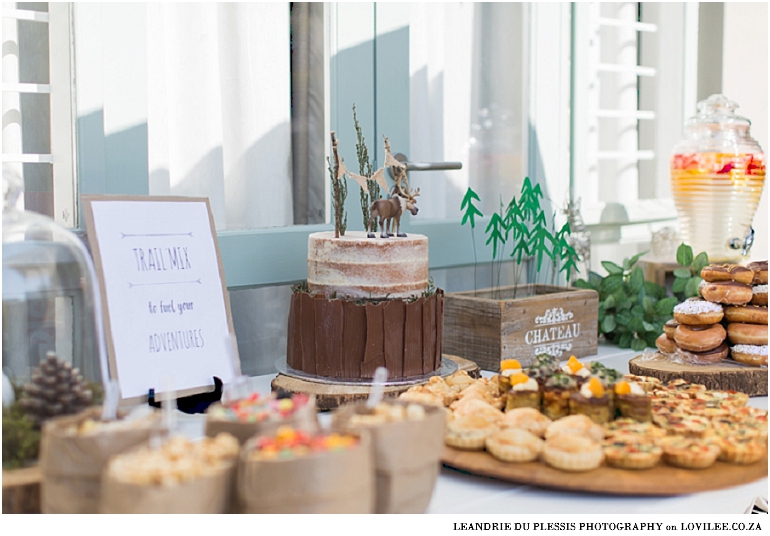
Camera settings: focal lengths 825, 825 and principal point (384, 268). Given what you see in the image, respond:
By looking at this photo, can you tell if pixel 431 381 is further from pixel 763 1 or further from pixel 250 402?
pixel 763 1

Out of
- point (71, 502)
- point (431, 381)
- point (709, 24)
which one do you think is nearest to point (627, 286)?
point (431, 381)

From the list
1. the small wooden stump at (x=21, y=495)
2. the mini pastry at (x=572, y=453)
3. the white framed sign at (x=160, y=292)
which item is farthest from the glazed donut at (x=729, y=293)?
the small wooden stump at (x=21, y=495)

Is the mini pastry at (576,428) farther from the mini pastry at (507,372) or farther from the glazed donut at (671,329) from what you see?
the glazed donut at (671,329)

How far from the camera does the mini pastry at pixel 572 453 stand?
960 mm

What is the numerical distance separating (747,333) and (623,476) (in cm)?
66

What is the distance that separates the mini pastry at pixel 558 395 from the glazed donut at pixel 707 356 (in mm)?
473

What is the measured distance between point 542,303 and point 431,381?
0.48m

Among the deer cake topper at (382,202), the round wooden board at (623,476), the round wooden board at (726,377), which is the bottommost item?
the round wooden board at (623,476)

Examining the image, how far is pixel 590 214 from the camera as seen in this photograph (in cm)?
236

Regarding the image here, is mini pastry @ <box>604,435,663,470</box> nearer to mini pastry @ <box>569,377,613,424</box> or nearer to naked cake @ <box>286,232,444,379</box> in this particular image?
mini pastry @ <box>569,377,613,424</box>

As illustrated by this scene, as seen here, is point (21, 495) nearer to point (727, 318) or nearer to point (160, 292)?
point (160, 292)

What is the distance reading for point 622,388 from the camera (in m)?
1.11

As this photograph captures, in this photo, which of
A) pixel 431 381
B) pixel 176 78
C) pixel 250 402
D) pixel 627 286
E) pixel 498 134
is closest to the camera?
pixel 250 402

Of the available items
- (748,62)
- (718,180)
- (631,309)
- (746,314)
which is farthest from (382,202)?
(748,62)
